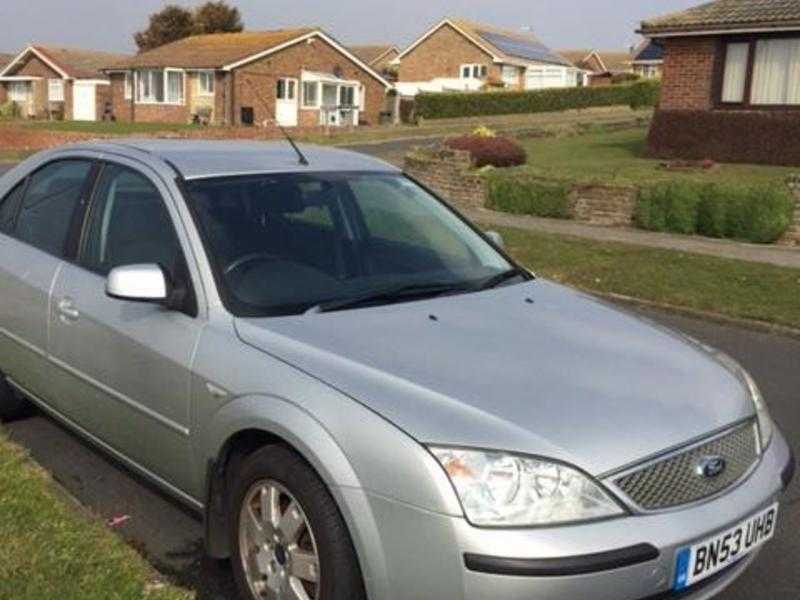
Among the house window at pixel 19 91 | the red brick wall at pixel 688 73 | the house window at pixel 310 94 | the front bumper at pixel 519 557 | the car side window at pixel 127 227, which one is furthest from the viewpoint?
the house window at pixel 19 91

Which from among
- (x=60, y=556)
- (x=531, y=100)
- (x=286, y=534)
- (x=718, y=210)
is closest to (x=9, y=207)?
(x=60, y=556)

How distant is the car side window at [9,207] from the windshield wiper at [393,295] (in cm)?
224

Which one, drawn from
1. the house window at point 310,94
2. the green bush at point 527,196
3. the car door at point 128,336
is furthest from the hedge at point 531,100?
the car door at point 128,336

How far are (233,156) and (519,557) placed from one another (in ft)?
7.91

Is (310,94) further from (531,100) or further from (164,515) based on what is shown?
(164,515)

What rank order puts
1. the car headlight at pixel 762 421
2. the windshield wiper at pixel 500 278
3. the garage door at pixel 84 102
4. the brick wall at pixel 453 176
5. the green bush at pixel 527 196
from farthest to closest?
the garage door at pixel 84 102 < the brick wall at pixel 453 176 < the green bush at pixel 527 196 < the windshield wiper at pixel 500 278 < the car headlight at pixel 762 421

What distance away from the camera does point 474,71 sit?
60938mm

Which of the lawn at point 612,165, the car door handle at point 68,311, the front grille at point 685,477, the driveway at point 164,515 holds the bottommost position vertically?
the driveway at point 164,515

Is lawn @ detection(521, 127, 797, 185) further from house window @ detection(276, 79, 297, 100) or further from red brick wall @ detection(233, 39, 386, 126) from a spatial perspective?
house window @ detection(276, 79, 297, 100)

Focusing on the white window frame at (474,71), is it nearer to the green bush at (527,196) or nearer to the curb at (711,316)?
the green bush at (527,196)

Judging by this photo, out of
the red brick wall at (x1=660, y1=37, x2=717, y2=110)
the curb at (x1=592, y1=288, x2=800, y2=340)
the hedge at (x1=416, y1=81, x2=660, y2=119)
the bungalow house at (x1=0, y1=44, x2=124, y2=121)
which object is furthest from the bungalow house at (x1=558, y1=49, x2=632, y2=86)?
the curb at (x1=592, y1=288, x2=800, y2=340)

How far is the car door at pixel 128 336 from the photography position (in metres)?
3.47

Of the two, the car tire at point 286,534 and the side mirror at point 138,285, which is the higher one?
the side mirror at point 138,285

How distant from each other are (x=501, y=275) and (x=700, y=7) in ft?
59.5
